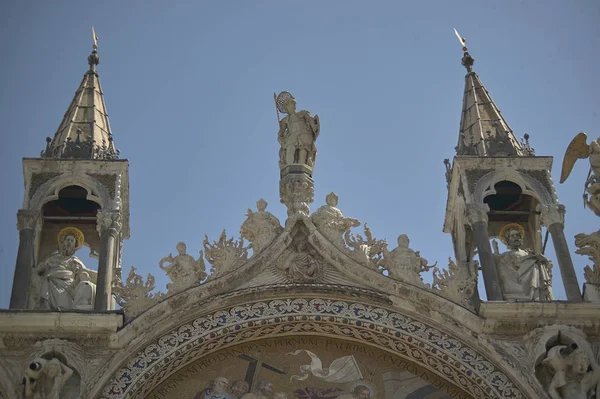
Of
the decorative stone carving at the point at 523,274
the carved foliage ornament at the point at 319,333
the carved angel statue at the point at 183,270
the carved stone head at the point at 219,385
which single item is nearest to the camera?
the carved foliage ornament at the point at 319,333

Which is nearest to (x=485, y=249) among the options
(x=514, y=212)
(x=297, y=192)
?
(x=514, y=212)

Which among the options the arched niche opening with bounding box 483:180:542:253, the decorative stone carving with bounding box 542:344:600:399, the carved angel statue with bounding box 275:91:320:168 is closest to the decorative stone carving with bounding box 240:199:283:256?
the carved angel statue with bounding box 275:91:320:168

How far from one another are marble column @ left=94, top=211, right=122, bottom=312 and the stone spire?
1.00 m

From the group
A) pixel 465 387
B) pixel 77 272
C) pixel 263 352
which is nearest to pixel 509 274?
pixel 465 387

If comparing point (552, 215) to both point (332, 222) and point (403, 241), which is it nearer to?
point (403, 241)

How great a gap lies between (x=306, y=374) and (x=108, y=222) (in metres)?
2.98

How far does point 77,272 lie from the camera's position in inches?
666

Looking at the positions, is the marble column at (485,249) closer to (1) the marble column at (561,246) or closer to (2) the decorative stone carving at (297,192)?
(1) the marble column at (561,246)

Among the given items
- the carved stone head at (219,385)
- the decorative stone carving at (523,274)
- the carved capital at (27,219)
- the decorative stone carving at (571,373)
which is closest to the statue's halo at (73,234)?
the carved capital at (27,219)

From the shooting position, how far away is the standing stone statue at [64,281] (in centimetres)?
1650

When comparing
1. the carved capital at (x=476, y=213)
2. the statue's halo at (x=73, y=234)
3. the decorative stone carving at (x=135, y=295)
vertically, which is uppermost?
the statue's halo at (x=73, y=234)

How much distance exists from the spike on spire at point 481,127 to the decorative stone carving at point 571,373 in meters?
3.20

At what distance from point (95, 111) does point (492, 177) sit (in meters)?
5.04

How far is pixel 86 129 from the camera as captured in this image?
60.5 ft
